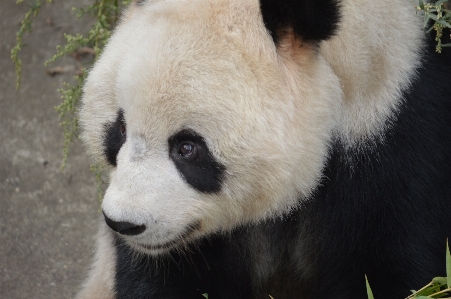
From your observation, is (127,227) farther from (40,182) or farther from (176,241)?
(40,182)

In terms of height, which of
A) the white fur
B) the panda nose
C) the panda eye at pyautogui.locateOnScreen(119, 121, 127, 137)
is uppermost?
the white fur

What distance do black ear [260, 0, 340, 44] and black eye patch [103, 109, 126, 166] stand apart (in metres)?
0.63

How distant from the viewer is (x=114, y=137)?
3098 millimetres

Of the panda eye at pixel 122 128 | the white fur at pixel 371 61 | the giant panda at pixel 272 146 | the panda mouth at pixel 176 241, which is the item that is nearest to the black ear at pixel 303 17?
the giant panda at pixel 272 146

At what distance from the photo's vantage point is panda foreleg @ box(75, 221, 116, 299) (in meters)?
4.02

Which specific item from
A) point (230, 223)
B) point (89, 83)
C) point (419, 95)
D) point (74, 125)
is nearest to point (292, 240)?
point (230, 223)

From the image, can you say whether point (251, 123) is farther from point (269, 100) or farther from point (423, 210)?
point (423, 210)

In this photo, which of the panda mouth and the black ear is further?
the panda mouth

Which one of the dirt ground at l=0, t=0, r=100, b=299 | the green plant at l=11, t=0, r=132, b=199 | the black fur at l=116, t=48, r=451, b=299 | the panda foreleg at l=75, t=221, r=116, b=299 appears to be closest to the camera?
the black fur at l=116, t=48, r=451, b=299

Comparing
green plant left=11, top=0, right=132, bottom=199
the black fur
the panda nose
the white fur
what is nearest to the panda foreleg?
green plant left=11, top=0, right=132, bottom=199

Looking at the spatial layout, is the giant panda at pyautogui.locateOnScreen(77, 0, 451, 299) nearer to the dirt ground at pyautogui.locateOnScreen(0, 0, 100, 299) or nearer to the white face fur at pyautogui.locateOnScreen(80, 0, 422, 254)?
the white face fur at pyautogui.locateOnScreen(80, 0, 422, 254)

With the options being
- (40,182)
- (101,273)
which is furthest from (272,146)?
(40,182)

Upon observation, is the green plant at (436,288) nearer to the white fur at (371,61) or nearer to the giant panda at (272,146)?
the giant panda at (272,146)

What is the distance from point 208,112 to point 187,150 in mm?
169
